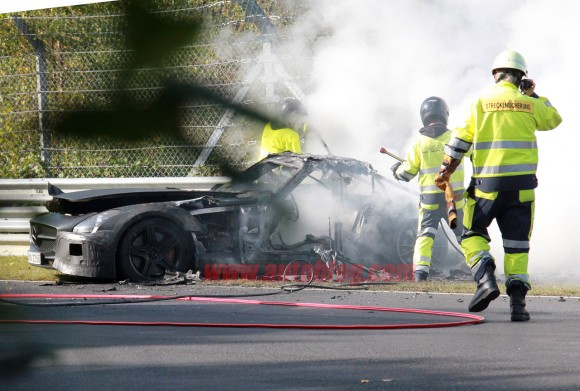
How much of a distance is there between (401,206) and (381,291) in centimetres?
172

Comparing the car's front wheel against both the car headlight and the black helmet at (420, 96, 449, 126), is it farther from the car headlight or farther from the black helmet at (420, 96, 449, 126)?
the black helmet at (420, 96, 449, 126)

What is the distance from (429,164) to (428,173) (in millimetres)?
101

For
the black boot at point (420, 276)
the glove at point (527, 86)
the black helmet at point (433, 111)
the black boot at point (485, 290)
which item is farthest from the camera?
the black helmet at point (433, 111)

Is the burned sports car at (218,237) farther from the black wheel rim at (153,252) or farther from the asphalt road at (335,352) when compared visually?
the asphalt road at (335,352)

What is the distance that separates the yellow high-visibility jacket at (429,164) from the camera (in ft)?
29.0

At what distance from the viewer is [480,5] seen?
12.4m

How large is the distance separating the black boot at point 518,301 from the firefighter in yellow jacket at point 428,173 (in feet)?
9.11

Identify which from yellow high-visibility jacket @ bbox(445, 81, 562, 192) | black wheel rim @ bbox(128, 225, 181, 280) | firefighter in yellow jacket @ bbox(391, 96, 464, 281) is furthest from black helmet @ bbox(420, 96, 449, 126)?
yellow high-visibility jacket @ bbox(445, 81, 562, 192)

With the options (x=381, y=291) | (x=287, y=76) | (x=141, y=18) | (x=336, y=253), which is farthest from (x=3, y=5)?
(x=336, y=253)

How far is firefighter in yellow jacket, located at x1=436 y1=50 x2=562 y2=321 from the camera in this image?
238 inches

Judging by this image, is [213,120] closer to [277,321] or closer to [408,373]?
[408,373]

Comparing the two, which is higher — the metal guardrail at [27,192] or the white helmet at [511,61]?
the white helmet at [511,61]

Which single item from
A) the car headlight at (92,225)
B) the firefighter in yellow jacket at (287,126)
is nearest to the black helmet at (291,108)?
the firefighter in yellow jacket at (287,126)

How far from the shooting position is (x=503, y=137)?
19.8 feet
